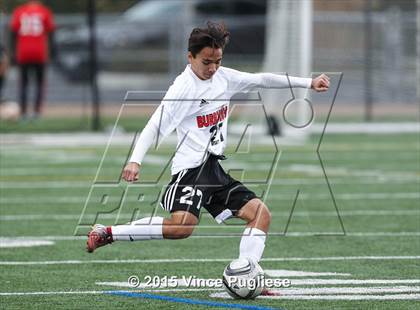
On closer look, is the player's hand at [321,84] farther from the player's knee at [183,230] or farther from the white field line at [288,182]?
the white field line at [288,182]

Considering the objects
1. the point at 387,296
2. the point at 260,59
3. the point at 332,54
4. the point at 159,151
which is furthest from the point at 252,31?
the point at 387,296

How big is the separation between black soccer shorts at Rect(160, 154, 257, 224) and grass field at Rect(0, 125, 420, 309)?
1.61 ft

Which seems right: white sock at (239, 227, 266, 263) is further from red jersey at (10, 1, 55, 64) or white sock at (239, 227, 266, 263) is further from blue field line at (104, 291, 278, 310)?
red jersey at (10, 1, 55, 64)

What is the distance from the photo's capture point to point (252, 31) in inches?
984

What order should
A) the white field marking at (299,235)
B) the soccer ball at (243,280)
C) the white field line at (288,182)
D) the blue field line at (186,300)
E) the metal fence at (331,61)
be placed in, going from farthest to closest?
the metal fence at (331,61) < the white field line at (288,182) < the white field marking at (299,235) < the soccer ball at (243,280) < the blue field line at (186,300)

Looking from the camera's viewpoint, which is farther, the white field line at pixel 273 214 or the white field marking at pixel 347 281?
the white field line at pixel 273 214

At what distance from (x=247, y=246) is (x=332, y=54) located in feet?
55.8

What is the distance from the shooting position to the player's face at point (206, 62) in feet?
21.8

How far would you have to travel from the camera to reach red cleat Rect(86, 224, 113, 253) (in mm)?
6680

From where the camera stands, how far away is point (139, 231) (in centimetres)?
679

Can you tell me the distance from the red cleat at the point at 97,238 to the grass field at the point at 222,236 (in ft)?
0.90

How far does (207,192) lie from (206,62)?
0.74 meters

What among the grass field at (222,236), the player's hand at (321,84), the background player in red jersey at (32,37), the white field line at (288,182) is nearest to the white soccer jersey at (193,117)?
the player's hand at (321,84)

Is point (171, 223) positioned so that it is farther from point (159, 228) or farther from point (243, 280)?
point (243, 280)
